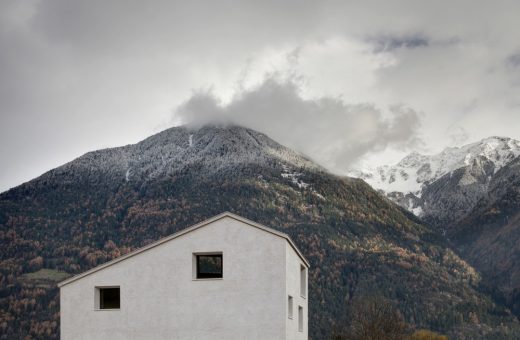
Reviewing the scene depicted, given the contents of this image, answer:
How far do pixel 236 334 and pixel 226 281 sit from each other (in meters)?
3.32

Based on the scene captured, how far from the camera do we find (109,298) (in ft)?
197

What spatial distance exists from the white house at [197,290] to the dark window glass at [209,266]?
0.21 ft

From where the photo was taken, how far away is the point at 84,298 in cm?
6003

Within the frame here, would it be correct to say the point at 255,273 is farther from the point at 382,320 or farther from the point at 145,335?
the point at 382,320

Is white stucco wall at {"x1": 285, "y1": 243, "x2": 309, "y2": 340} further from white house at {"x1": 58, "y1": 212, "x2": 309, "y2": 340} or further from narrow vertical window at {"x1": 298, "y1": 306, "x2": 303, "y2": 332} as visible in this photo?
narrow vertical window at {"x1": 298, "y1": 306, "x2": 303, "y2": 332}

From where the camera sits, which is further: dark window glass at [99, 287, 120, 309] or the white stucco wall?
dark window glass at [99, 287, 120, 309]

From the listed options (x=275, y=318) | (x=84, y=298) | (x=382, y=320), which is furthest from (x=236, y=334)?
(x=382, y=320)

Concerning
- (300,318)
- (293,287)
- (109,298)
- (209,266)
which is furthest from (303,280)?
(109,298)

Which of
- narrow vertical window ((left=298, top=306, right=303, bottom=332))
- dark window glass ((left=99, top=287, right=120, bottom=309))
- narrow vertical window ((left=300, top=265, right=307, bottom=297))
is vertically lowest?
narrow vertical window ((left=298, top=306, right=303, bottom=332))

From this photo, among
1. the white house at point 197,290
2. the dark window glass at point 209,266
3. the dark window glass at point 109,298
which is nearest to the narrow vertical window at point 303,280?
the white house at point 197,290

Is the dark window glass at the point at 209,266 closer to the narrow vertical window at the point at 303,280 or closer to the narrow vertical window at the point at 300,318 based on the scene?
the narrow vertical window at the point at 300,318

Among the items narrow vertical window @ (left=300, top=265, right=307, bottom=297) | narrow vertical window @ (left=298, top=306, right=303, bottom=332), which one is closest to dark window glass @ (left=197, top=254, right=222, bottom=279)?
narrow vertical window @ (left=298, top=306, right=303, bottom=332)

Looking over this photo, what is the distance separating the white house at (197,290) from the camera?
56750mm

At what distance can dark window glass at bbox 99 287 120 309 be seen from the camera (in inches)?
2351
